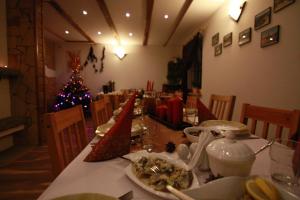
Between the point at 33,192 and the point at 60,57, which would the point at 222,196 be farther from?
the point at 60,57

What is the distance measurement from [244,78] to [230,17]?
44.4 inches

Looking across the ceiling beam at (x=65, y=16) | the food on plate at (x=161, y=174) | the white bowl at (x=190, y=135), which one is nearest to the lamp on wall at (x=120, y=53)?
the ceiling beam at (x=65, y=16)

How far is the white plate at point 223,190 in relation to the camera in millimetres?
433

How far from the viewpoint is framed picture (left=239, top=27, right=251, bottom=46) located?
2.87 metres

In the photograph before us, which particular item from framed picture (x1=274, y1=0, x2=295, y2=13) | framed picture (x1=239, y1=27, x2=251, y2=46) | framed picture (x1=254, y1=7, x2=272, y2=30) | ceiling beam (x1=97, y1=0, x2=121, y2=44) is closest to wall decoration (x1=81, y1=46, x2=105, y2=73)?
ceiling beam (x1=97, y1=0, x2=121, y2=44)

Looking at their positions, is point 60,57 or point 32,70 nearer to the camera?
point 32,70

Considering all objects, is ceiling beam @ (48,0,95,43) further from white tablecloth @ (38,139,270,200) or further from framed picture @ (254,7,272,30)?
white tablecloth @ (38,139,270,200)

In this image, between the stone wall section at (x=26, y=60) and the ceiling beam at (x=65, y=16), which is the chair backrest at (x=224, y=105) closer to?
the stone wall section at (x=26, y=60)

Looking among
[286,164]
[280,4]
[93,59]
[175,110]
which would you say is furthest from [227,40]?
[93,59]

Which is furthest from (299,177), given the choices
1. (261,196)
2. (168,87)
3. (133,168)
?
(168,87)

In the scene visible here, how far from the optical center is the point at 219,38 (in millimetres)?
3920

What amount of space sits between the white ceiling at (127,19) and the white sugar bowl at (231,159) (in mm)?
3473

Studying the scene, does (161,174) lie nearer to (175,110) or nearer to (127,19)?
(175,110)

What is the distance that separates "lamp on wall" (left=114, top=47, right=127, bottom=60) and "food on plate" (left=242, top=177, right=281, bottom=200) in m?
6.96
